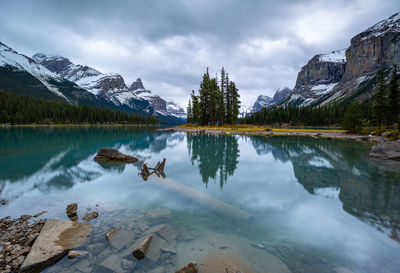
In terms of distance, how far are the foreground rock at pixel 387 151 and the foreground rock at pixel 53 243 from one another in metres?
29.0

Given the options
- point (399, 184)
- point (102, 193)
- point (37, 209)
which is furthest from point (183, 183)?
point (399, 184)

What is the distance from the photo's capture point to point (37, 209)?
8898 mm

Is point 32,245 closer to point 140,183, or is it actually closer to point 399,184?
point 140,183

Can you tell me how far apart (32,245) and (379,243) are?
36.7ft

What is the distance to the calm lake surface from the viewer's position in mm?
5582

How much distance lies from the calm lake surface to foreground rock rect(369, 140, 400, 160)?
6.57m

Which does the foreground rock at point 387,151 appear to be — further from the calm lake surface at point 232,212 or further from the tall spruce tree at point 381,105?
the tall spruce tree at point 381,105

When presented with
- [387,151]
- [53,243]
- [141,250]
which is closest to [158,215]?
[141,250]

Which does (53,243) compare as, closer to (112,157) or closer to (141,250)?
(141,250)

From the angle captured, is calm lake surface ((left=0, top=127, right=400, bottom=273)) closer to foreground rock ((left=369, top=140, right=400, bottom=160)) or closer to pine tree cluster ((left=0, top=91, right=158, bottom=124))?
foreground rock ((left=369, top=140, right=400, bottom=160))

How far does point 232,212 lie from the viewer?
8.66 metres

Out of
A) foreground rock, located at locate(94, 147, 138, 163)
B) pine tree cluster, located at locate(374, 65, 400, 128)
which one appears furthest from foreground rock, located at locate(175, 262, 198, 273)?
pine tree cluster, located at locate(374, 65, 400, 128)

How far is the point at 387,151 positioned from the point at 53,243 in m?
30.8

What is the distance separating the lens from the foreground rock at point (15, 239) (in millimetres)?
5197
